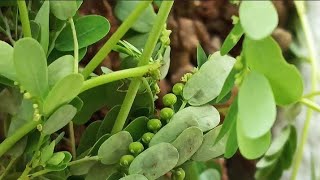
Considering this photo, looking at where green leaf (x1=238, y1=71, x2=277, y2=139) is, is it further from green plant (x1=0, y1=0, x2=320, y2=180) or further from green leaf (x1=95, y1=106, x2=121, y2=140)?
green leaf (x1=95, y1=106, x2=121, y2=140)

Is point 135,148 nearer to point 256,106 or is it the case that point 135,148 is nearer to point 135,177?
point 135,177

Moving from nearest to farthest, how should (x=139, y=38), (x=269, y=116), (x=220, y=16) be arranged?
(x=269, y=116)
(x=139, y=38)
(x=220, y=16)

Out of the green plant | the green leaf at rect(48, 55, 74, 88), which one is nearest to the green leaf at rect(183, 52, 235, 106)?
the green plant

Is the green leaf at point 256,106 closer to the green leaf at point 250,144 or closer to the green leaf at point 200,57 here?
the green leaf at point 250,144

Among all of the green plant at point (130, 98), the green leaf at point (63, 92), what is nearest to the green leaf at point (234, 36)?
the green plant at point (130, 98)

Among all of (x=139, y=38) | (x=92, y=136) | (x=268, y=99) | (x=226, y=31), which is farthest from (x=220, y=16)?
(x=268, y=99)

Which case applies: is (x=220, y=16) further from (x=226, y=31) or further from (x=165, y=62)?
(x=165, y=62)

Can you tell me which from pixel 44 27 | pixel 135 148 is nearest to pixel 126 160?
pixel 135 148
